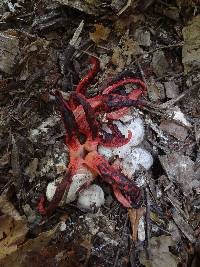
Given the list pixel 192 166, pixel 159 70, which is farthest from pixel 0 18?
pixel 192 166

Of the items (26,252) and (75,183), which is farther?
(75,183)

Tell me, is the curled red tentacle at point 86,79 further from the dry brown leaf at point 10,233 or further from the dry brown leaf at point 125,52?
the dry brown leaf at point 10,233

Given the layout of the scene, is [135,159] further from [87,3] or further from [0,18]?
[0,18]

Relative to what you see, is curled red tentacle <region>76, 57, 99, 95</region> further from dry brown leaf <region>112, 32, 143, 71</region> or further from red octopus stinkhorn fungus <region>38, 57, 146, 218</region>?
dry brown leaf <region>112, 32, 143, 71</region>

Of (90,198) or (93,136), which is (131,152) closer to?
(93,136)

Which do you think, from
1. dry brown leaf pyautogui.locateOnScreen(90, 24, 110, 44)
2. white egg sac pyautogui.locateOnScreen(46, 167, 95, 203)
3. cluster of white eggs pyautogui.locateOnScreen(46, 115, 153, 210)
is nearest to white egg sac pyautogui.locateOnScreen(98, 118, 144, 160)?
cluster of white eggs pyautogui.locateOnScreen(46, 115, 153, 210)

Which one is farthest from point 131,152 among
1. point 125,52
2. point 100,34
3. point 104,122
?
point 100,34
